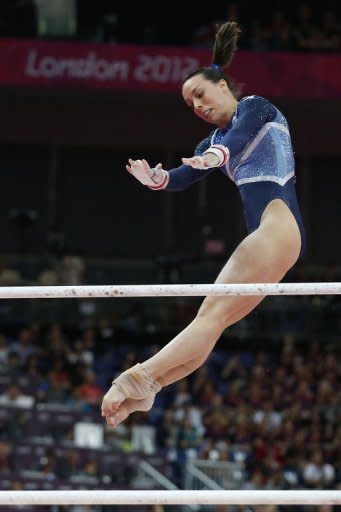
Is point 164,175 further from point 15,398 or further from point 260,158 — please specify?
point 15,398

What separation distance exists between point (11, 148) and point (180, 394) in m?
6.67

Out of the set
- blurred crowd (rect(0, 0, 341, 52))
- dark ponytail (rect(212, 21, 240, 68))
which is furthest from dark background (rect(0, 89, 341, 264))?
dark ponytail (rect(212, 21, 240, 68))

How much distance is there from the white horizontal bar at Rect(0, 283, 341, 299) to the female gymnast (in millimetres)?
582

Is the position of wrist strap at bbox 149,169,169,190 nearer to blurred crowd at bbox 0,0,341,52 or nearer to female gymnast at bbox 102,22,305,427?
female gymnast at bbox 102,22,305,427

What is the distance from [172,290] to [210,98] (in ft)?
4.17

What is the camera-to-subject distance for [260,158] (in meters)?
5.27

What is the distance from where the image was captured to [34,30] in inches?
637

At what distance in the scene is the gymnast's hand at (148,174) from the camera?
5039 millimetres

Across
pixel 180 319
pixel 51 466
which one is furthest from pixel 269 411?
pixel 51 466

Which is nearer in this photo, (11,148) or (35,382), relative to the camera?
(35,382)

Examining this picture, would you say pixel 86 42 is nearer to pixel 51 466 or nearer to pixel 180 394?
pixel 180 394

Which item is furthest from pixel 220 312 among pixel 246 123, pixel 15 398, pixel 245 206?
pixel 15 398

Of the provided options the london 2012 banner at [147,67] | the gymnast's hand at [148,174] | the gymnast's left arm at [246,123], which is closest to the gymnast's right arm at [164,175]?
the gymnast's hand at [148,174]

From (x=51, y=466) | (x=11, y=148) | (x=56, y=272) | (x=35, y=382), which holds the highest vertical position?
(x=11, y=148)
